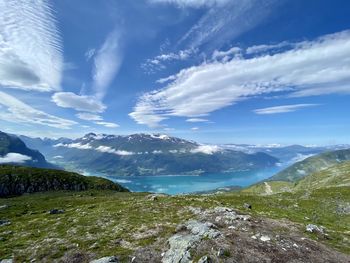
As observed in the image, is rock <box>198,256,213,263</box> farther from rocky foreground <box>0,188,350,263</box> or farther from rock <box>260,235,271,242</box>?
rock <box>260,235,271,242</box>

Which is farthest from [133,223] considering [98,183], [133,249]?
[98,183]

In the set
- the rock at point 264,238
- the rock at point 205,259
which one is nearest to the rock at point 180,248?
the rock at point 205,259

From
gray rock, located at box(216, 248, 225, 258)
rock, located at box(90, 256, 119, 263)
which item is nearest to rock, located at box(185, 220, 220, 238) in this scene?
gray rock, located at box(216, 248, 225, 258)

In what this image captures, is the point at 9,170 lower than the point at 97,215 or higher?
higher

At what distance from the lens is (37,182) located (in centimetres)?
10800

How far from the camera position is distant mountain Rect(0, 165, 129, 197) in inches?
4055

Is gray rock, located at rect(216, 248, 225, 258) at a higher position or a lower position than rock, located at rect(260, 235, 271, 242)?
lower

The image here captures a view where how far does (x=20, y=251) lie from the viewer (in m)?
23.1

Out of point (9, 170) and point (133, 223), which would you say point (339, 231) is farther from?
point (9, 170)

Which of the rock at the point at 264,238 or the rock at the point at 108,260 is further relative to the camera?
the rock at the point at 264,238

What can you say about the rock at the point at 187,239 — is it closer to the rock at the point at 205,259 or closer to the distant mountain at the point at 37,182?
the rock at the point at 205,259

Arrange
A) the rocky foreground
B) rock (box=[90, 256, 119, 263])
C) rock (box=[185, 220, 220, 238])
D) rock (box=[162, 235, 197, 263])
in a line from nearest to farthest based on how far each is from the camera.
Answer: rock (box=[90, 256, 119, 263]) < rock (box=[162, 235, 197, 263]) < the rocky foreground < rock (box=[185, 220, 220, 238])

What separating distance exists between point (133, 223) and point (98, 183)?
340 ft

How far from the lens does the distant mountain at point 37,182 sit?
338ft
